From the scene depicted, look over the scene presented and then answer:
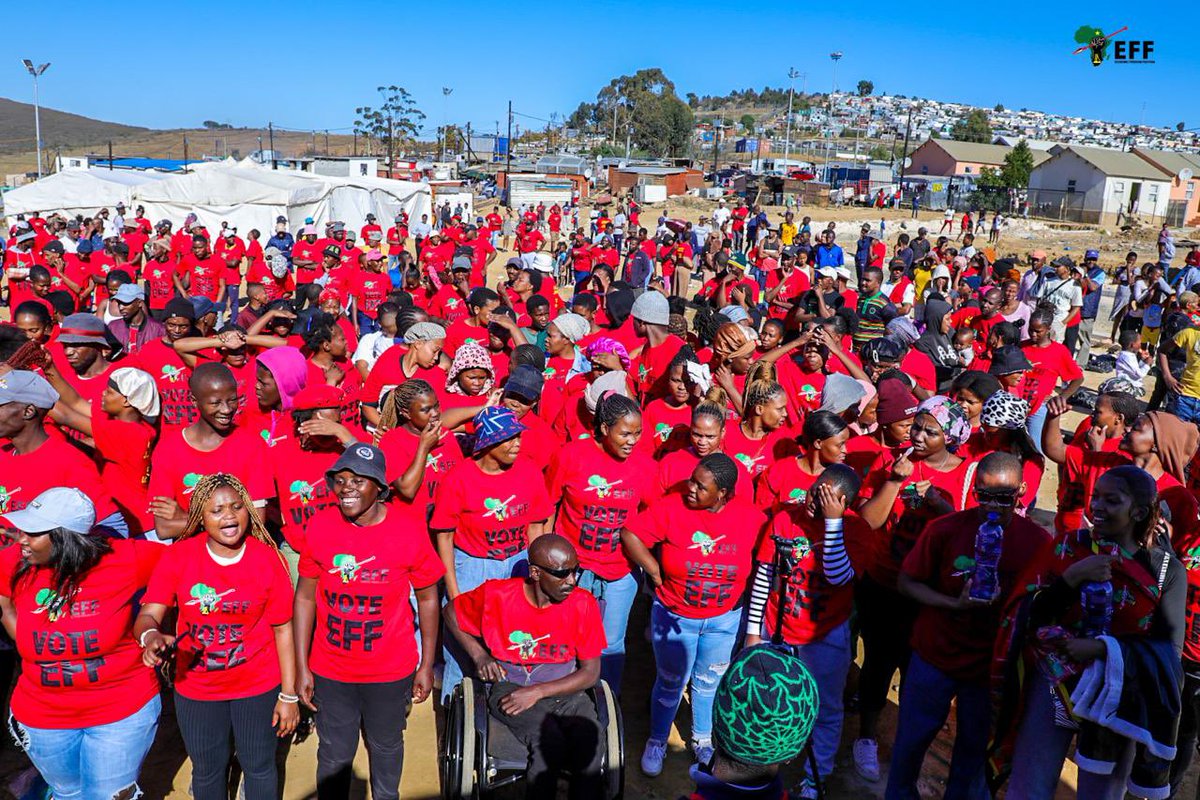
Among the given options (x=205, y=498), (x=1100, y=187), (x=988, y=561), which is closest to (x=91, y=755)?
(x=205, y=498)

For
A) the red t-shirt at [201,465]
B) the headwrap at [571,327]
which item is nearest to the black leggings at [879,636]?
the headwrap at [571,327]

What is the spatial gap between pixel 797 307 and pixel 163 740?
27.6 feet

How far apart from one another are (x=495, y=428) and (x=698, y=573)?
1.27m

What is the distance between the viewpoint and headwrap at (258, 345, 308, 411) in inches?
206

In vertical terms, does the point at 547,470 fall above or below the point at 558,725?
above

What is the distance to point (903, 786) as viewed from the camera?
4105mm

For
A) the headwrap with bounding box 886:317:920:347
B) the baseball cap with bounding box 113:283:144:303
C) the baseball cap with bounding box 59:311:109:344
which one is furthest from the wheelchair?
the baseball cap with bounding box 113:283:144:303

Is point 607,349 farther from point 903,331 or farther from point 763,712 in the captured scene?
point 763,712

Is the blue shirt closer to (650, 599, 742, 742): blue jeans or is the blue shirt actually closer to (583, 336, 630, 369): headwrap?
(583, 336, 630, 369): headwrap

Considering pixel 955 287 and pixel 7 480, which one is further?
pixel 955 287

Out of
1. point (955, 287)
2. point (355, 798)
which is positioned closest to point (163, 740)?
point (355, 798)

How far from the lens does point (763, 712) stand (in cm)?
225

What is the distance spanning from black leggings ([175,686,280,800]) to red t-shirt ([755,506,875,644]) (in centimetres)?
242

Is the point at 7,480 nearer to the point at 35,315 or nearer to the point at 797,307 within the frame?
the point at 35,315
